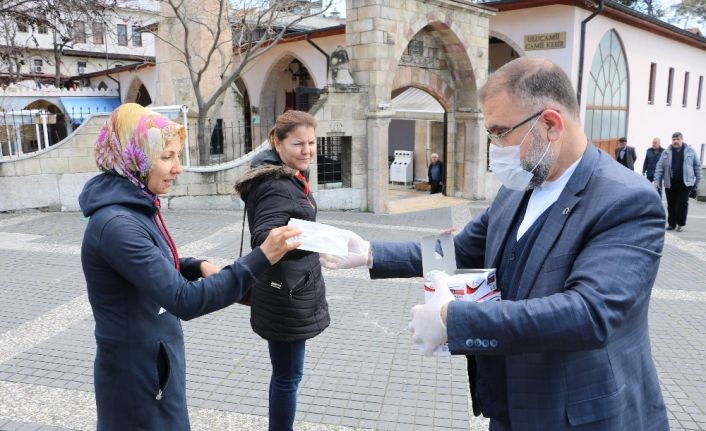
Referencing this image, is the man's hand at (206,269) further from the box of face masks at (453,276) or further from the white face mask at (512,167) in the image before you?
the white face mask at (512,167)

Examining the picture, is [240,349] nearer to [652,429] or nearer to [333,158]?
[652,429]

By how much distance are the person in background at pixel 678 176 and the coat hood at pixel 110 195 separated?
11.2 m

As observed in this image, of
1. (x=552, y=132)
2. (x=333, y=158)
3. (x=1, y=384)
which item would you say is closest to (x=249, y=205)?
(x=552, y=132)

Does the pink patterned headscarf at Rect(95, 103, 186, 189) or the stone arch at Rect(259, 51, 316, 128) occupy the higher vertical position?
the stone arch at Rect(259, 51, 316, 128)

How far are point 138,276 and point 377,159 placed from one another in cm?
1120

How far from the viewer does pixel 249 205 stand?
10.1 ft

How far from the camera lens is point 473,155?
1627 cm

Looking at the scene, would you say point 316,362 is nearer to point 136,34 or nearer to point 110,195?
point 110,195

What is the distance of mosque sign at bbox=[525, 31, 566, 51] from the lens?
17547 mm

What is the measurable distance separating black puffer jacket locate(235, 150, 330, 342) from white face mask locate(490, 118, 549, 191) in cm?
120

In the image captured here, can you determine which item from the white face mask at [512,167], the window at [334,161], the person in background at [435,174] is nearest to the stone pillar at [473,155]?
the person in background at [435,174]

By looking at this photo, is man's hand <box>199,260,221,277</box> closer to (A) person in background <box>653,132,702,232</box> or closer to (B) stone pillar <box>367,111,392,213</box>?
(B) stone pillar <box>367,111,392,213</box>

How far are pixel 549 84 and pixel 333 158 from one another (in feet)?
38.5

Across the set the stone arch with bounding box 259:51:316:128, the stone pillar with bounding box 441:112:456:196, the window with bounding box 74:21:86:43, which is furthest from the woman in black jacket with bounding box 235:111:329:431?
the stone arch with bounding box 259:51:316:128
